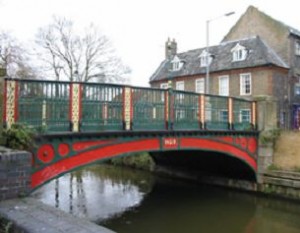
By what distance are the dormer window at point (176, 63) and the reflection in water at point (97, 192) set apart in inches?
508

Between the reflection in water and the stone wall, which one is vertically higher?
the stone wall

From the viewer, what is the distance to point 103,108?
926 cm

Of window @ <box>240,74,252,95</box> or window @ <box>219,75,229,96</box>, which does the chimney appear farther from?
window @ <box>240,74,252,95</box>

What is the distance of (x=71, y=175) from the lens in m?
20.6

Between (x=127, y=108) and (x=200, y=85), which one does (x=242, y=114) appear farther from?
(x=200, y=85)

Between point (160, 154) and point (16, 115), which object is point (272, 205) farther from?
point (16, 115)

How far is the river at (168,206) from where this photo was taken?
11.5 m

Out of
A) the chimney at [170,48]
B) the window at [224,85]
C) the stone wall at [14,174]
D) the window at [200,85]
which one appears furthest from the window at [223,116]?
the chimney at [170,48]

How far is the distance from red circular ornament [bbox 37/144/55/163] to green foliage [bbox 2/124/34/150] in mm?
512

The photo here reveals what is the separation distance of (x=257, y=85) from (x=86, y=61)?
51.3 ft

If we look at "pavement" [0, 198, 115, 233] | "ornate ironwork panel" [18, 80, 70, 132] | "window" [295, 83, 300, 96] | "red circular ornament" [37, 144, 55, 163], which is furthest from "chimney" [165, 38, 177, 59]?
"pavement" [0, 198, 115, 233]

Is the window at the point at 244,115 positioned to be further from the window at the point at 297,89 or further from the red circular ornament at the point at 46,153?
the window at the point at 297,89

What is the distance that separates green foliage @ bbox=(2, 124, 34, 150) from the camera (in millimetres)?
6746

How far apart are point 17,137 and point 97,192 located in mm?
9565
